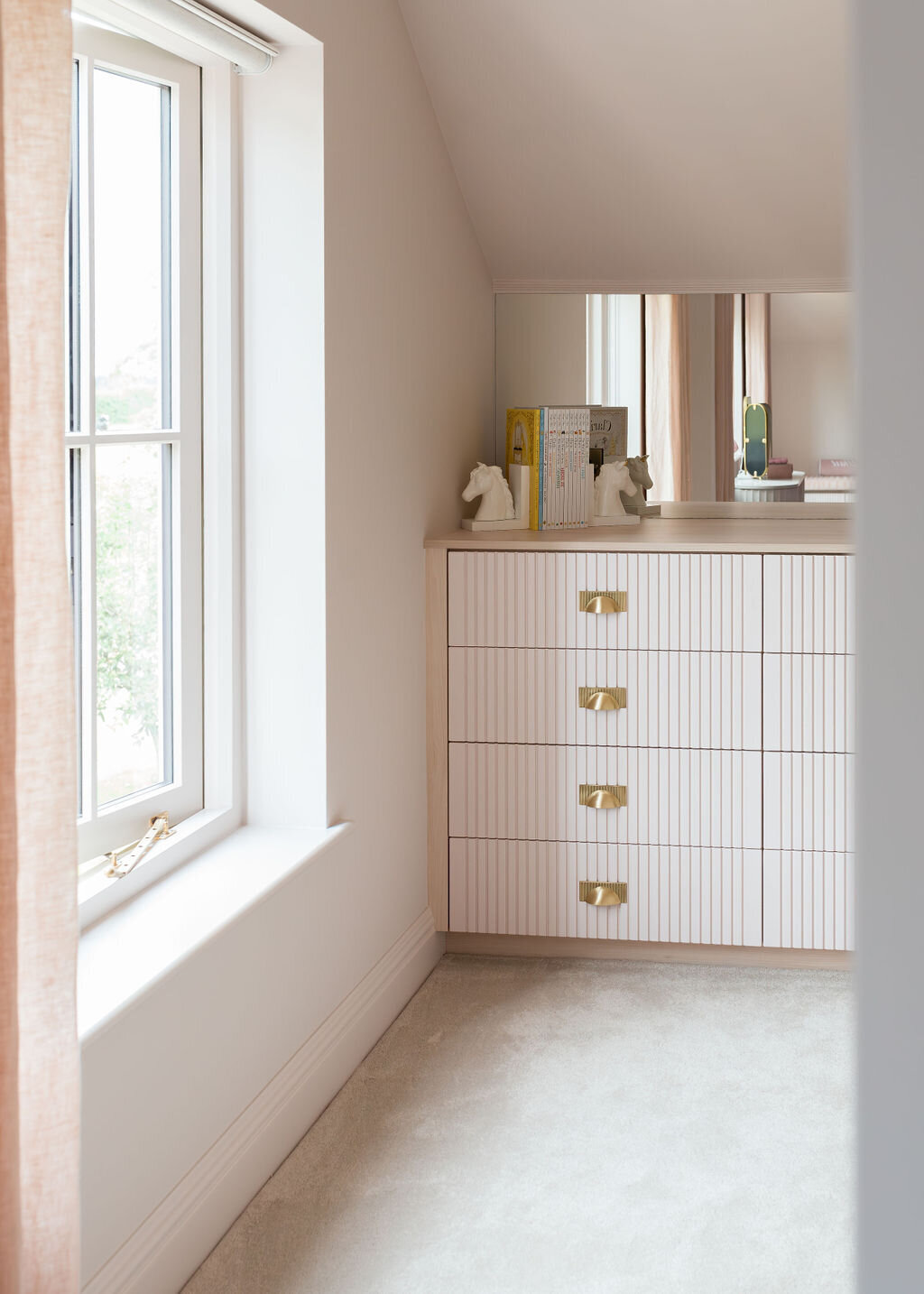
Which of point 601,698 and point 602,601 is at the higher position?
point 602,601

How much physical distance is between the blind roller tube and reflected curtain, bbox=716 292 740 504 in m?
Result: 1.55

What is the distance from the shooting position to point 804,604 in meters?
2.59

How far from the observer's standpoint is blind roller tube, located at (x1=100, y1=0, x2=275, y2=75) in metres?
1.70

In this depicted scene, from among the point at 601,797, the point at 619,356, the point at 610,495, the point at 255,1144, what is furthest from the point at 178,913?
the point at 619,356

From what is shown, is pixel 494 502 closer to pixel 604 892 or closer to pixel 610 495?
pixel 610 495

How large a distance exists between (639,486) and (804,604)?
2.51 ft

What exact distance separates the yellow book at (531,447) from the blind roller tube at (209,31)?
43.9 inches

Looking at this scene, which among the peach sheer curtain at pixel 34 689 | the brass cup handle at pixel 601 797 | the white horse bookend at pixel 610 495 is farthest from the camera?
the white horse bookend at pixel 610 495

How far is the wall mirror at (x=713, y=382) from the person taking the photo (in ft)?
10.6

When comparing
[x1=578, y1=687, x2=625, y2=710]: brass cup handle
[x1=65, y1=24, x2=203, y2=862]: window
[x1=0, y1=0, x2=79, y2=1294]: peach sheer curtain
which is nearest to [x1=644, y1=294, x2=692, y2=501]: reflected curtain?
[x1=578, y1=687, x2=625, y2=710]: brass cup handle

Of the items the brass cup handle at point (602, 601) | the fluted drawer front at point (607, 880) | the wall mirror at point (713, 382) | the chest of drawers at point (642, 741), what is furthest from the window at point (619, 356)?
the fluted drawer front at point (607, 880)

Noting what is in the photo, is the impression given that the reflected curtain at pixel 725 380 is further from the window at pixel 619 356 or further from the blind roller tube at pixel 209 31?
the blind roller tube at pixel 209 31

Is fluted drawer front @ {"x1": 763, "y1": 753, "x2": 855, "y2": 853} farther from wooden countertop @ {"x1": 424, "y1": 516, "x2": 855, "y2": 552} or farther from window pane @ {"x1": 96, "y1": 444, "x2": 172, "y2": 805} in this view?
window pane @ {"x1": 96, "y1": 444, "x2": 172, "y2": 805}

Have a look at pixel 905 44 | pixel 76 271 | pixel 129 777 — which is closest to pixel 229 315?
pixel 76 271
